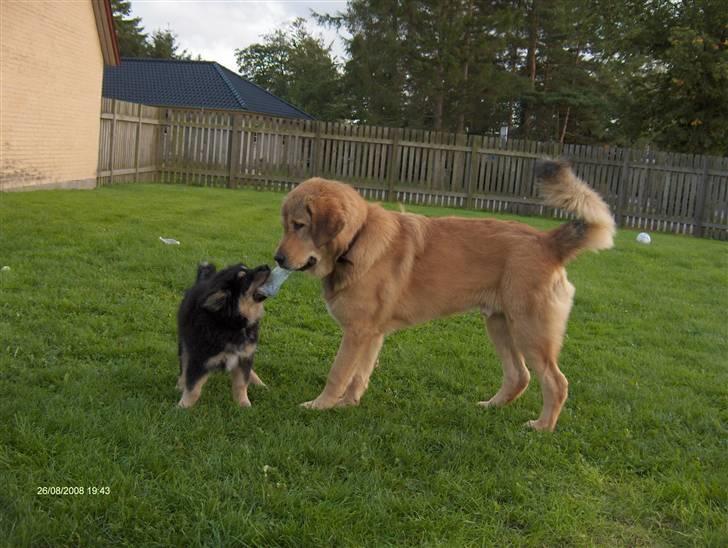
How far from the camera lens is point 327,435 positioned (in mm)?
4195

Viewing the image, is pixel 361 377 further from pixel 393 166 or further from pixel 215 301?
pixel 393 166

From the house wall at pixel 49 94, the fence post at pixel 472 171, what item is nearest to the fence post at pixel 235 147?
the house wall at pixel 49 94

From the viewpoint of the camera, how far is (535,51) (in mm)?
35625

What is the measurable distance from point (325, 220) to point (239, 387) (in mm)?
1342

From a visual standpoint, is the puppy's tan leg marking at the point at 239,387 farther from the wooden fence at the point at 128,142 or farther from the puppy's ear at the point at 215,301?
the wooden fence at the point at 128,142

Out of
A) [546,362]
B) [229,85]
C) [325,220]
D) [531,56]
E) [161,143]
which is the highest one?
Answer: [531,56]

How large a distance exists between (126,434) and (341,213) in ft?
6.57

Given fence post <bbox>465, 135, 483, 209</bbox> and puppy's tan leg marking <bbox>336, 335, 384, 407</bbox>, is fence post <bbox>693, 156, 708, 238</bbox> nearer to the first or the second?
fence post <bbox>465, 135, 483, 209</bbox>

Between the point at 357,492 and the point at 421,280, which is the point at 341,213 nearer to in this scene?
the point at 421,280

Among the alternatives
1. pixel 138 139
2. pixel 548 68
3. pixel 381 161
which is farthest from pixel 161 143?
pixel 548 68

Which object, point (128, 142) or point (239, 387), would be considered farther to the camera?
point (128, 142)

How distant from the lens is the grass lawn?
3.23 m

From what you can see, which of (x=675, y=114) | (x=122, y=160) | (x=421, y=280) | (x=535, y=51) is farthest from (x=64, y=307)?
(x=535, y=51)

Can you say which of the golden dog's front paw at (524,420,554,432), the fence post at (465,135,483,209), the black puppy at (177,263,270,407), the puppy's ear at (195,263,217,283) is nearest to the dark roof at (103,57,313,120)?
the fence post at (465,135,483,209)
